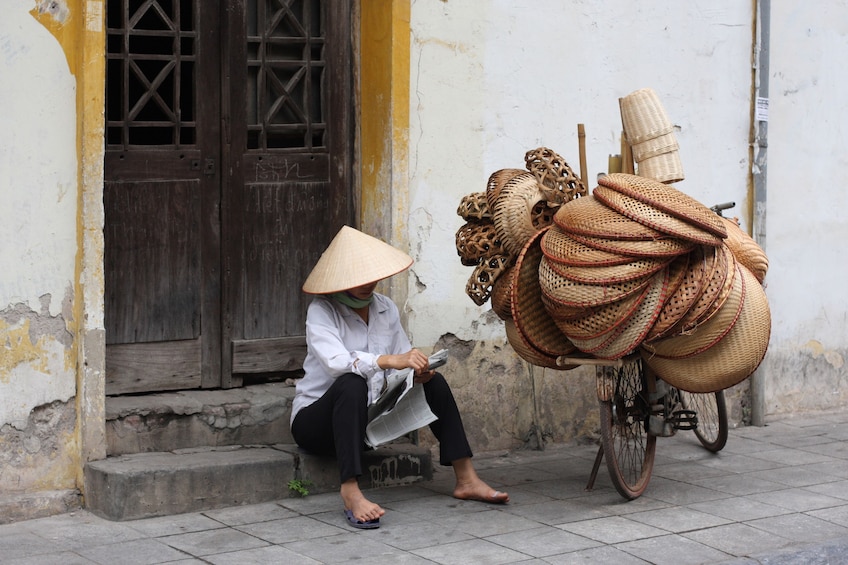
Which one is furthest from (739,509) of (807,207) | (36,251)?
(36,251)

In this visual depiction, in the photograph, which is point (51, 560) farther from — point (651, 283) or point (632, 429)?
point (632, 429)

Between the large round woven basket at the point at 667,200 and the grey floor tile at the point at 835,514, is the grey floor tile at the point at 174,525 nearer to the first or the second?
the large round woven basket at the point at 667,200

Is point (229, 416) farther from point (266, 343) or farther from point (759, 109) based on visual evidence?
point (759, 109)

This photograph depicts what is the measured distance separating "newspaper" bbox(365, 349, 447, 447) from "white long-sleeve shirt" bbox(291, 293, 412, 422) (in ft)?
0.26

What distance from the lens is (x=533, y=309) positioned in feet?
18.8

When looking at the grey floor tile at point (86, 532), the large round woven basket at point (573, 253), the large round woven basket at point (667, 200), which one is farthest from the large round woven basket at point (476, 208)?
the grey floor tile at point (86, 532)

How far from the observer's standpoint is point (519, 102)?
7023 millimetres

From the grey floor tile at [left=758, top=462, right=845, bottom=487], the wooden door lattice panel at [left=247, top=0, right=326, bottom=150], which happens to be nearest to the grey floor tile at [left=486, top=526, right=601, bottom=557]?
the grey floor tile at [left=758, top=462, right=845, bottom=487]

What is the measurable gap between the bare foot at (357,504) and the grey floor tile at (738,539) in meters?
1.35

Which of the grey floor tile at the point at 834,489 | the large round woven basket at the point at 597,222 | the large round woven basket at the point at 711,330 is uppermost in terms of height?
the large round woven basket at the point at 597,222

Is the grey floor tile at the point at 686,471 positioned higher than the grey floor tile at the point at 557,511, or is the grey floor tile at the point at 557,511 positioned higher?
the grey floor tile at the point at 686,471

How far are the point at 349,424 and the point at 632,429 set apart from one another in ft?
4.95

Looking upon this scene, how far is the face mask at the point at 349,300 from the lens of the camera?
5895mm

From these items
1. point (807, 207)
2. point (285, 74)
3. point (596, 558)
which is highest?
point (285, 74)
